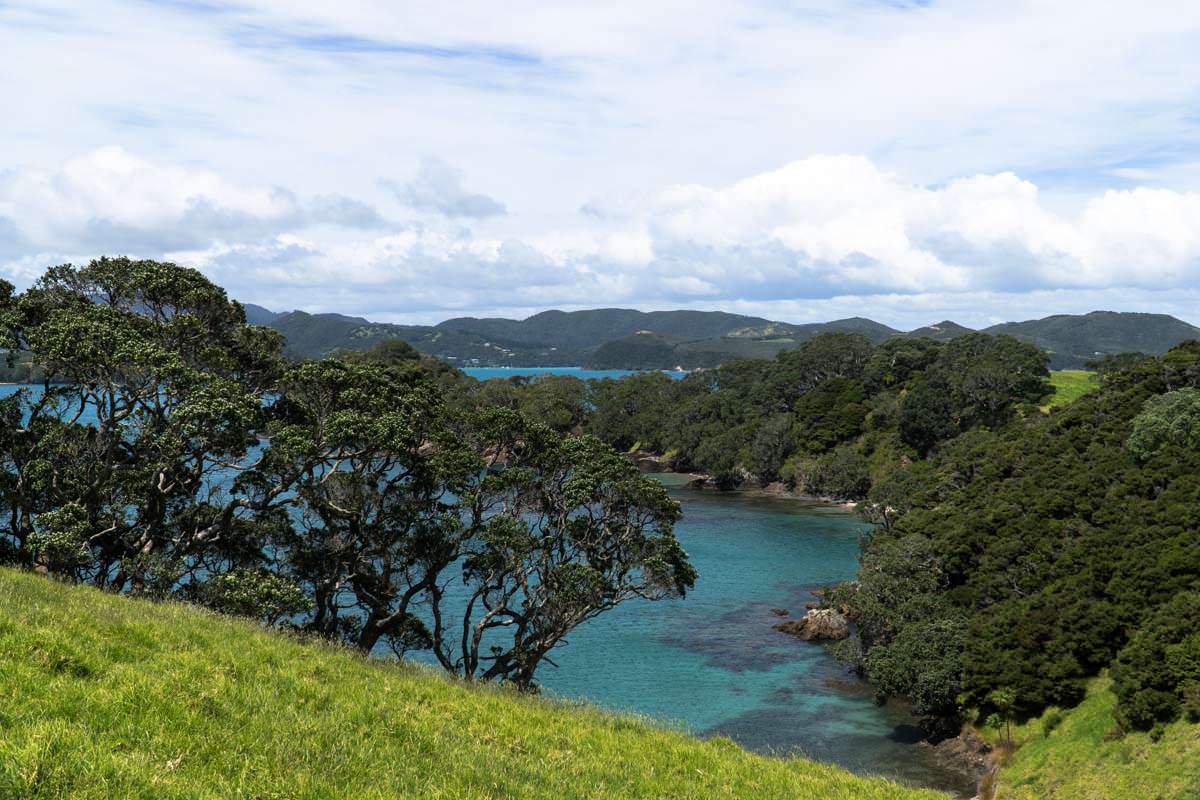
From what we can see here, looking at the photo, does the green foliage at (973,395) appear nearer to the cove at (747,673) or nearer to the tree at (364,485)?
the cove at (747,673)

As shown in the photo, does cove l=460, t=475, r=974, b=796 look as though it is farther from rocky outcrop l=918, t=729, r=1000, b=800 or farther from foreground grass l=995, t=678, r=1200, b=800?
foreground grass l=995, t=678, r=1200, b=800

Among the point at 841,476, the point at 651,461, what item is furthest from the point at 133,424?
the point at 651,461

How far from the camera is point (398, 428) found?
28703 millimetres

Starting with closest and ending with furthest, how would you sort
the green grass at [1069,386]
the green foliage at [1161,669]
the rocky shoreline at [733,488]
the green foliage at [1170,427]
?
the green foliage at [1161,669], the green foliage at [1170,427], the rocky shoreline at [733,488], the green grass at [1069,386]

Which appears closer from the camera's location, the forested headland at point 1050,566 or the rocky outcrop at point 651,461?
the forested headland at point 1050,566

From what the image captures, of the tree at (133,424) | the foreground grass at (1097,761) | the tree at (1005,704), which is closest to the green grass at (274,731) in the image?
the tree at (133,424)

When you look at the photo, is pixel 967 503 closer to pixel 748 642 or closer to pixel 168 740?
pixel 748 642

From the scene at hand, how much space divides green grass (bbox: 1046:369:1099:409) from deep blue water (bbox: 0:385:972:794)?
51.8 meters

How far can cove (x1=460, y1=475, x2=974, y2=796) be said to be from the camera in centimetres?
4219

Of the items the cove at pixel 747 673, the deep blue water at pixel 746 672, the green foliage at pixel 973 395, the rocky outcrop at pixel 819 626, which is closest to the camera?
the cove at pixel 747 673

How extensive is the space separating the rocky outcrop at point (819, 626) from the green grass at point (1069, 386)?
69.8 m

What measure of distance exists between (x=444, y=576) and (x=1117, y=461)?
2015 inches

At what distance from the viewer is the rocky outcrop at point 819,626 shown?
60562 millimetres

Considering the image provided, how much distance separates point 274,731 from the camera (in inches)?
425
